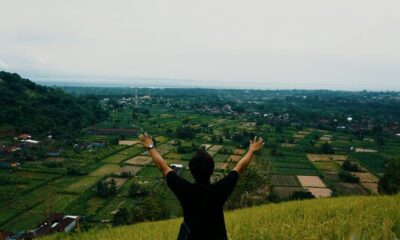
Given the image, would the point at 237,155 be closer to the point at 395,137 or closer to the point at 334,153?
the point at 334,153

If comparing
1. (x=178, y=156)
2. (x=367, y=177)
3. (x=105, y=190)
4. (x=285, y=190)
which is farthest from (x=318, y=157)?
(x=105, y=190)

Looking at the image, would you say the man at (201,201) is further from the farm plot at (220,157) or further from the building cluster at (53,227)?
the farm plot at (220,157)

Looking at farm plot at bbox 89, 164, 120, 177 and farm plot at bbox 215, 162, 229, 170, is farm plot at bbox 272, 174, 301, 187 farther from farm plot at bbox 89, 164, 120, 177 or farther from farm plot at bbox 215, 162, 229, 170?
farm plot at bbox 89, 164, 120, 177

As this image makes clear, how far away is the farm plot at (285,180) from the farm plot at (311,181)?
48cm

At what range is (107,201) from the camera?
26.0 m

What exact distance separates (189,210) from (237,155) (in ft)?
131

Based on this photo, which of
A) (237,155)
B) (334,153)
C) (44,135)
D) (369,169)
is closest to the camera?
(369,169)

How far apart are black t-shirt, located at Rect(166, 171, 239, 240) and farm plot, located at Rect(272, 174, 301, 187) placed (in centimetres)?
2934

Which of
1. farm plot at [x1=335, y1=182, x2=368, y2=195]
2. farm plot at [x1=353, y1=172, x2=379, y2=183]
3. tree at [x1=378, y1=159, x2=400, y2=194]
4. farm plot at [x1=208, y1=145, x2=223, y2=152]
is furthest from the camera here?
farm plot at [x1=208, y1=145, x2=223, y2=152]

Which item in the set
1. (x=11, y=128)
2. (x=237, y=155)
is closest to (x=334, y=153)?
(x=237, y=155)

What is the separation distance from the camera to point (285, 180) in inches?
1280

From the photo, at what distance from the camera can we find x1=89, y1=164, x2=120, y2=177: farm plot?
3333 cm

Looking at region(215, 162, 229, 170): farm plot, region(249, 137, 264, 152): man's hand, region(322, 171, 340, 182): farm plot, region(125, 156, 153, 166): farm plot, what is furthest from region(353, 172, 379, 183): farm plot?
region(249, 137, 264, 152): man's hand

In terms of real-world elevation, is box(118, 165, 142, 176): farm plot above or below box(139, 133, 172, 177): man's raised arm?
below
